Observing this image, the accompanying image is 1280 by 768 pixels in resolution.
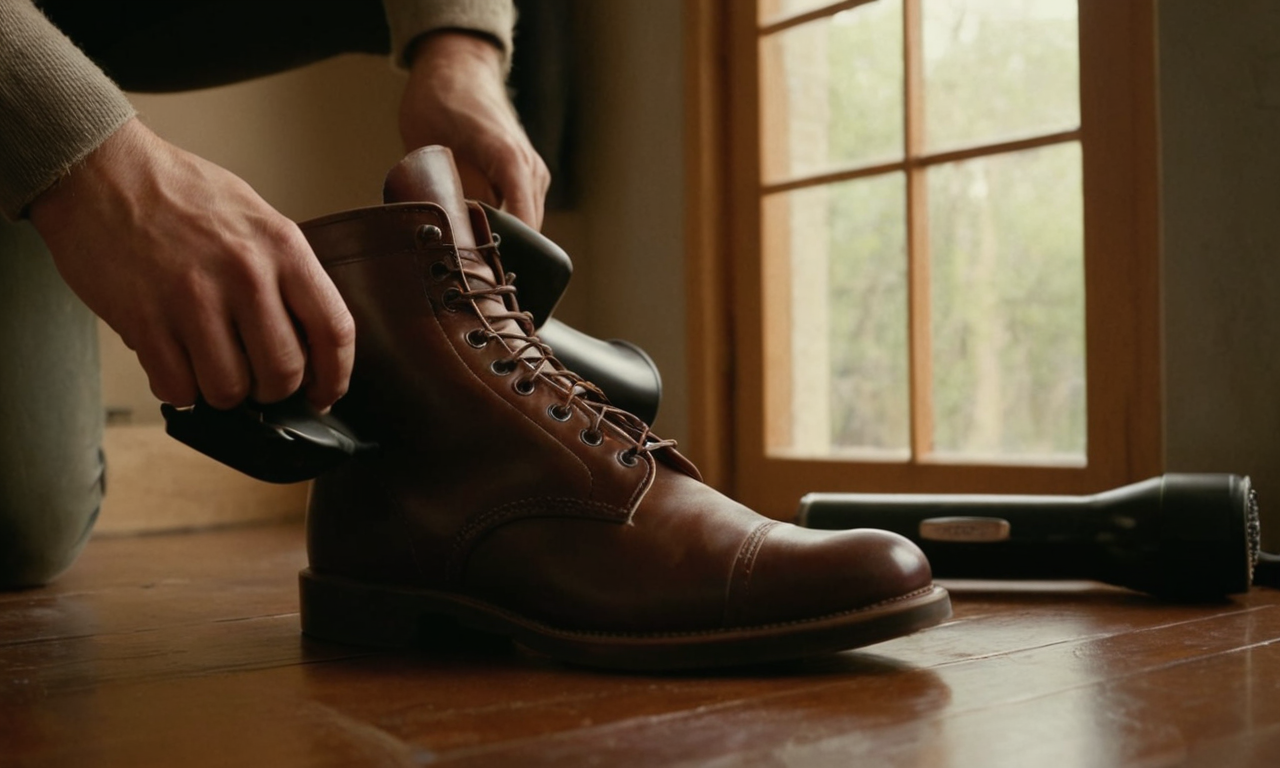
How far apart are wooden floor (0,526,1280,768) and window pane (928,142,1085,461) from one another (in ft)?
5.48

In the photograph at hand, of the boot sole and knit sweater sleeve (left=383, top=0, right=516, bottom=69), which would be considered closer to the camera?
the boot sole

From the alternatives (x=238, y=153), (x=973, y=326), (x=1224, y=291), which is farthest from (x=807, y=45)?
(x=238, y=153)

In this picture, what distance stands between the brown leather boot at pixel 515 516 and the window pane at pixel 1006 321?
6.09ft

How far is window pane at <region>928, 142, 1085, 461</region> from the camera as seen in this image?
8.73ft

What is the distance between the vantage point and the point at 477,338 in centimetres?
88

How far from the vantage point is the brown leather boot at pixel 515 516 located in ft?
2.53

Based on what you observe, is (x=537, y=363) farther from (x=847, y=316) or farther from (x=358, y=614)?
(x=847, y=316)

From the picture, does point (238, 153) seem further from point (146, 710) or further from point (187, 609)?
point (146, 710)

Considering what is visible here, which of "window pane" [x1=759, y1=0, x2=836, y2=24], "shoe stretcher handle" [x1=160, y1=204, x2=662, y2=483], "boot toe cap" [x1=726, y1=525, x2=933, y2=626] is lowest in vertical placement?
"boot toe cap" [x1=726, y1=525, x2=933, y2=626]

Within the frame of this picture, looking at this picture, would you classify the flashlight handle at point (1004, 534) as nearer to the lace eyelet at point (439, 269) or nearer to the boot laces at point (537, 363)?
the boot laces at point (537, 363)

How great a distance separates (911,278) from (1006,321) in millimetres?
870

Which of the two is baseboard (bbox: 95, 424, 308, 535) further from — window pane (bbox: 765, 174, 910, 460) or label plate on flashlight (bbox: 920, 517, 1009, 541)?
label plate on flashlight (bbox: 920, 517, 1009, 541)

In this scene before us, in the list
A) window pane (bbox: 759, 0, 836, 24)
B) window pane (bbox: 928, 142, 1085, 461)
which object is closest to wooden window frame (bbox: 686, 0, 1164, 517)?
window pane (bbox: 759, 0, 836, 24)

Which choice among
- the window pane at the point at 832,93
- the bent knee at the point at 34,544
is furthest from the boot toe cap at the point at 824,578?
the window pane at the point at 832,93
